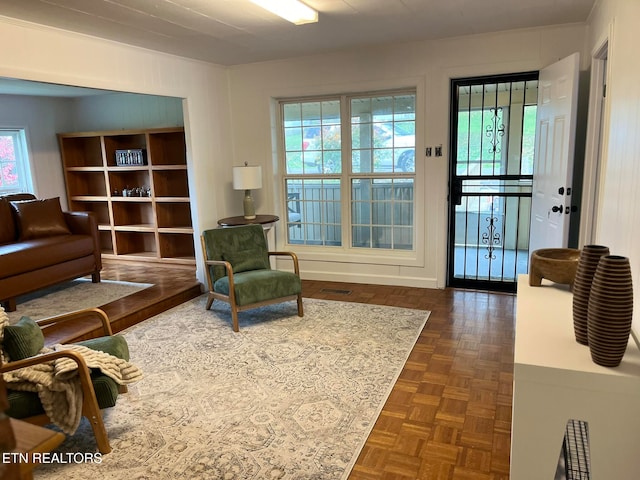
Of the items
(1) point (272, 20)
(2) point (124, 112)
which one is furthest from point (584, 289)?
(2) point (124, 112)

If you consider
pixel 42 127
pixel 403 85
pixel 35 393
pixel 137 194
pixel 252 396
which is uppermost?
pixel 403 85

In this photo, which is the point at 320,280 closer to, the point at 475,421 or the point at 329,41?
the point at 329,41

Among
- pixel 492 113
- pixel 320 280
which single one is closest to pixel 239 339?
pixel 320 280

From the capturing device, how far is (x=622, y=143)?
2143mm

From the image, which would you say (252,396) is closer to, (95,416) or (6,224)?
(95,416)

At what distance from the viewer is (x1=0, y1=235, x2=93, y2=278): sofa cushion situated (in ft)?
13.0

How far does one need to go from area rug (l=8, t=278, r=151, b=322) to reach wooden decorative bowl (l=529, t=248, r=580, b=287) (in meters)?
3.63

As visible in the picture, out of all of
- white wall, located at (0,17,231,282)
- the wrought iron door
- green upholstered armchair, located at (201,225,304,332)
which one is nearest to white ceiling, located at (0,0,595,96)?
white wall, located at (0,17,231,282)

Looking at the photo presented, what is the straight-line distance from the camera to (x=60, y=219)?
16.3ft

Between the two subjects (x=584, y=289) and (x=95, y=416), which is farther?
(x=95, y=416)

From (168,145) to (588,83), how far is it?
4669 mm

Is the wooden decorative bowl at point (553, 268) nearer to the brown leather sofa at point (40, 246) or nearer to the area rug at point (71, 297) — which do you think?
the area rug at point (71, 297)

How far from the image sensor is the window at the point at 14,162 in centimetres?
605

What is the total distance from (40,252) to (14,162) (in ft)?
8.71
